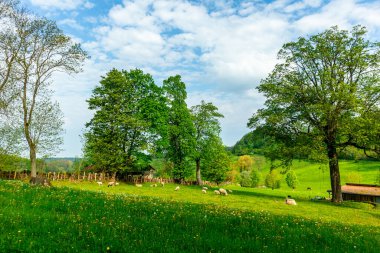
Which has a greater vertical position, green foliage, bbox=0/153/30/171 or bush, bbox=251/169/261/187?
green foliage, bbox=0/153/30/171

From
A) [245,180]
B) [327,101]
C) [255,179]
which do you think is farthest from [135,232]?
[255,179]

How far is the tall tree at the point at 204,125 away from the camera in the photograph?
68.0 metres

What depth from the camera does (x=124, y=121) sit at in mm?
54094

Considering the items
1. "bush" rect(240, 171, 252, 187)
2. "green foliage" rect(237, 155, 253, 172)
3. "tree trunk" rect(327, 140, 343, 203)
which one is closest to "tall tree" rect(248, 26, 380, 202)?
"tree trunk" rect(327, 140, 343, 203)

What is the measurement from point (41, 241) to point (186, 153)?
58864 mm

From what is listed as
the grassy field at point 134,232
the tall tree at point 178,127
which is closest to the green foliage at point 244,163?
the tall tree at point 178,127

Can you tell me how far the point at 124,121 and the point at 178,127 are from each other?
14453mm

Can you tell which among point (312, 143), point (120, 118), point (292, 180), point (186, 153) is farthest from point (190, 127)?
point (292, 180)

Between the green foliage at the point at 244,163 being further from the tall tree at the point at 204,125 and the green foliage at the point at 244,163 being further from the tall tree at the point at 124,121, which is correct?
the tall tree at the point at 124,121

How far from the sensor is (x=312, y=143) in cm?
3941

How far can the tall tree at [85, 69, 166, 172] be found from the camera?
54.2m

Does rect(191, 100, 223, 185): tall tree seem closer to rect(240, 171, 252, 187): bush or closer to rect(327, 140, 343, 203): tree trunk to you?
rect(327, 140, 343, 203): tree trunk

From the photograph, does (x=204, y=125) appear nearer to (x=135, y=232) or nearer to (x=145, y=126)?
(x=145, y=126)

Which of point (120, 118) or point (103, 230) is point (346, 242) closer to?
point (103, 230)
